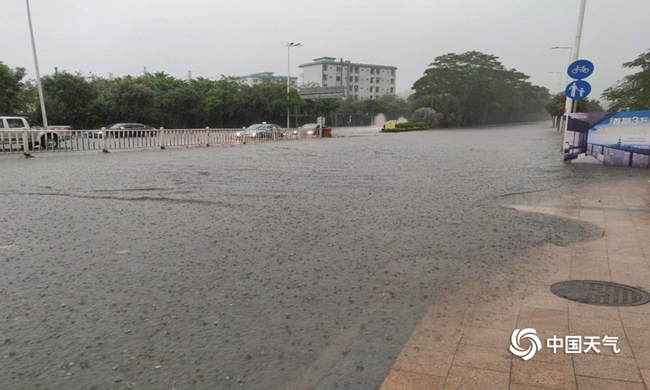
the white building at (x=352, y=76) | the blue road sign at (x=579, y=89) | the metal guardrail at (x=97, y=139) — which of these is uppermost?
the white building at (x=352, y=76)

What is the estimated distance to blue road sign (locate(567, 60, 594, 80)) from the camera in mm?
15310

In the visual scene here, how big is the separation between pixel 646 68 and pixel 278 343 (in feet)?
98.8

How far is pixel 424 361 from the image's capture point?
3.00 meters

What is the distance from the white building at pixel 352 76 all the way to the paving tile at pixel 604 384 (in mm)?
96931

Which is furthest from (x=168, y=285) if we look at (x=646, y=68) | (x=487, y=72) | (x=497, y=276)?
(x=487, y=72)

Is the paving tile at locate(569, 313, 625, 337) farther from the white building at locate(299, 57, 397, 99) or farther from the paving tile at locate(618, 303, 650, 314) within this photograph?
the white building at locate(299, 57, 397, 99)

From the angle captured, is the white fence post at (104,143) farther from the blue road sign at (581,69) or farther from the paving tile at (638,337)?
the paving tile at (638,337)

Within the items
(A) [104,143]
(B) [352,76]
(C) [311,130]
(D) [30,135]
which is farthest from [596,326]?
A: (B) [352,76]

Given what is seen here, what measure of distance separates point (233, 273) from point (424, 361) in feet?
7.41

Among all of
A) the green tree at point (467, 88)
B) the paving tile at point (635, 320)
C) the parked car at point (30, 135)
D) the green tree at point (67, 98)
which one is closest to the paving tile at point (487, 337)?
the paving tile at point (635, 320)

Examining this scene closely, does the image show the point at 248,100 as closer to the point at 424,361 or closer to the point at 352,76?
the point at 352,76

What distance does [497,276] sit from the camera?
4617 mm

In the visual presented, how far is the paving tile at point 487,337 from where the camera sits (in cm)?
321

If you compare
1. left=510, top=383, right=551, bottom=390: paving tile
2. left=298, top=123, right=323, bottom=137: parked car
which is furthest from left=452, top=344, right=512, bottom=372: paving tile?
left=298, top=123, right=323, bottom=137: parked car
